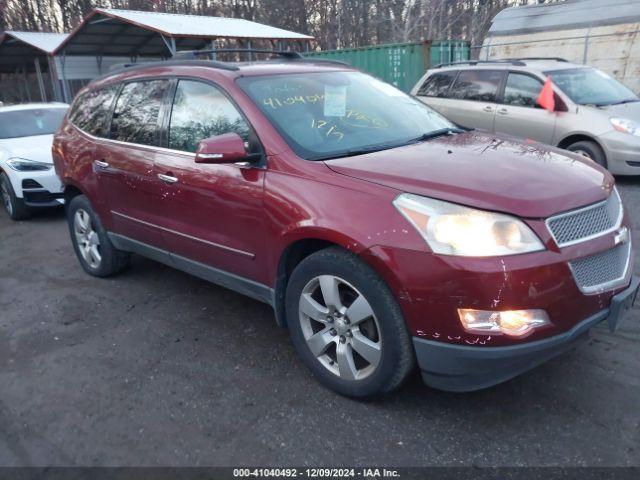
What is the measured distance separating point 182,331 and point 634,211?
517cm

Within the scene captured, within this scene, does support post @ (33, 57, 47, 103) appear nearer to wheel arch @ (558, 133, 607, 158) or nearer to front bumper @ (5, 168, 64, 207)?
front bumper @ (5, 168, 64, 207)

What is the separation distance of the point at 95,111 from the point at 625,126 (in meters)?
6.57

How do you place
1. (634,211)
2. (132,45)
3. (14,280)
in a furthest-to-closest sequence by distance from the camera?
(132,45) → (634,211) → (14,280)

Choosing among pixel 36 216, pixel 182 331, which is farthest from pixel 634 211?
pixel 36 216

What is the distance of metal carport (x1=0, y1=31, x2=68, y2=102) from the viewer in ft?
55.2

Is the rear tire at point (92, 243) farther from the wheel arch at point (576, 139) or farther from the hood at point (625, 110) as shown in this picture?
the hood at point (625, 110)

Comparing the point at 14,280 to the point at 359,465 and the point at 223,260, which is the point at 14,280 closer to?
the point at 223,260

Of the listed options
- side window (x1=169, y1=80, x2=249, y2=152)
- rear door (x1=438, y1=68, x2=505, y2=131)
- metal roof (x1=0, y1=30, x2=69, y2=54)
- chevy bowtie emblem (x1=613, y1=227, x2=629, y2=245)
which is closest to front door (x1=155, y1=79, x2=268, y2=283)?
side window (x1=169, y1=80, x2=249, y2=152)

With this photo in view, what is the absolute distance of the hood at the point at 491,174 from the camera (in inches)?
102

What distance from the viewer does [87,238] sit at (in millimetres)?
5195

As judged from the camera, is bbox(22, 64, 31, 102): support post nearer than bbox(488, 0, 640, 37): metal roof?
No

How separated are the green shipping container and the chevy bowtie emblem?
10607 mm

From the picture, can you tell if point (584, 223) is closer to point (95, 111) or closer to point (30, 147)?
point (95, 111)

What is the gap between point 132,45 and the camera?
17.1 metres
